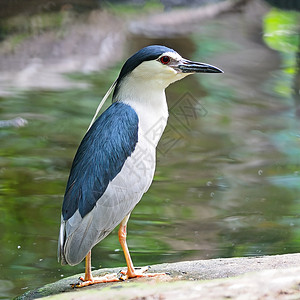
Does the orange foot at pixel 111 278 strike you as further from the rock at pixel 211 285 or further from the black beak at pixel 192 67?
the black beak at pixel 192 67

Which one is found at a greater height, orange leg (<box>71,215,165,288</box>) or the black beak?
the black beak

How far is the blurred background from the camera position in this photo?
5.98 metres

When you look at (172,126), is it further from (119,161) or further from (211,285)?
(211,285)

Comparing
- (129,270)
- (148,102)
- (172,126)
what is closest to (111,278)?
(129,270)

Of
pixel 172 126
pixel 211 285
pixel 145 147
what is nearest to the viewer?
pixel 211 285

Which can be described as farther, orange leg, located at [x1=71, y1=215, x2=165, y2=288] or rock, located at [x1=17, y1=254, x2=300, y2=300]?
orange leg, located at [x1=71, y1=215, x2=165, y2=288]

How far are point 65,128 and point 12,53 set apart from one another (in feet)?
11.9

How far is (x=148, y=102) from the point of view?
4.34m

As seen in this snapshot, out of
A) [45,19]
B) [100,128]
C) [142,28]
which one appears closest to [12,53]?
[45,19]

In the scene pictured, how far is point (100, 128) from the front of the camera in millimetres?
4121

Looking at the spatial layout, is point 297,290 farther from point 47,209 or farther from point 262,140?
point 262,140

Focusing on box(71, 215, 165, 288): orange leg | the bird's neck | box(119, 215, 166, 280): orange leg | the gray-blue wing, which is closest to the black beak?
the bird's neck

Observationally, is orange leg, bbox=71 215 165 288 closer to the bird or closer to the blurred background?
the bird

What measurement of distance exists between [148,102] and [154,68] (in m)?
0.22
